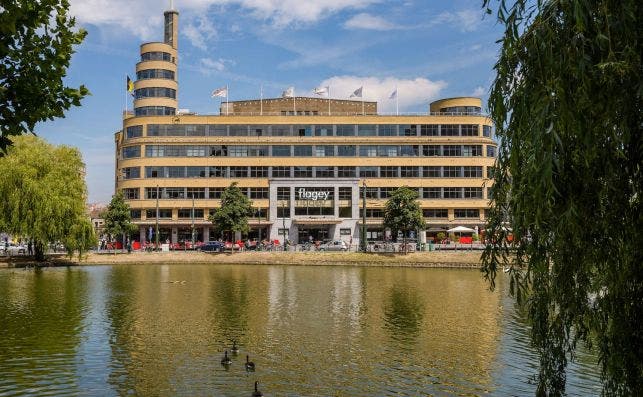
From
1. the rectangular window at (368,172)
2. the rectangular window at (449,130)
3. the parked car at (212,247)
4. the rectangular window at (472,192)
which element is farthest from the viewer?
the rectangular window at (449,130)

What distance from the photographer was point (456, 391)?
1822 centimetres

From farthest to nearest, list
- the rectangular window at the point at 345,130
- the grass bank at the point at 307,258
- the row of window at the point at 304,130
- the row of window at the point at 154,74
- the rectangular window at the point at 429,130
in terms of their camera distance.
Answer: the row of window at the point at 154,74 → the rectangular window at the point at 429,130 → the rectangular window at the point at 345,130 → the row of window at the point at 304,130 → the grass bank at the point at 307,258

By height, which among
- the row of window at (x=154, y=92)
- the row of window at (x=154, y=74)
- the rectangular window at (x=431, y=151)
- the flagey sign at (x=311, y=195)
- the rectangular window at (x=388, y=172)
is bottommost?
the flagey sign at (x=311, y=195)

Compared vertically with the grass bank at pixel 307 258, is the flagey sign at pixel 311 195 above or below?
above

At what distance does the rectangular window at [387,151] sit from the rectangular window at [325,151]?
8.55 m

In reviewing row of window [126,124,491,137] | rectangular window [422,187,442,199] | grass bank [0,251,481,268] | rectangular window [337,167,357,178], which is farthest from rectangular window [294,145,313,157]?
grass bank [0,251,481,268]

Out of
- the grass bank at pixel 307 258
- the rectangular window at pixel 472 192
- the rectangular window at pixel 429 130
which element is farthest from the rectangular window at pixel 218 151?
the rectangular window at pixel 472 192

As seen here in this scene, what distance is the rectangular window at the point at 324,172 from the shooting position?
104075 millimetres

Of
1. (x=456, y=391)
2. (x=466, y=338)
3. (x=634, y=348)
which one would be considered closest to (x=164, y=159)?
(x=466, y=338)

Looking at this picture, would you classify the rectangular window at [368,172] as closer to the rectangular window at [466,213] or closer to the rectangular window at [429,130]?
the rectangular window at [429,130]

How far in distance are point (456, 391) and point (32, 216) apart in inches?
2143

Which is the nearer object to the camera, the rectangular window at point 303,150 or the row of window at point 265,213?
the row of window at point 265,213

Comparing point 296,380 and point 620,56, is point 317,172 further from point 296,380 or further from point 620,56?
point 620,56

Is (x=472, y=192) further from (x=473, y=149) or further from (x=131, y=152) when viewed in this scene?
(x=131, y=152)
